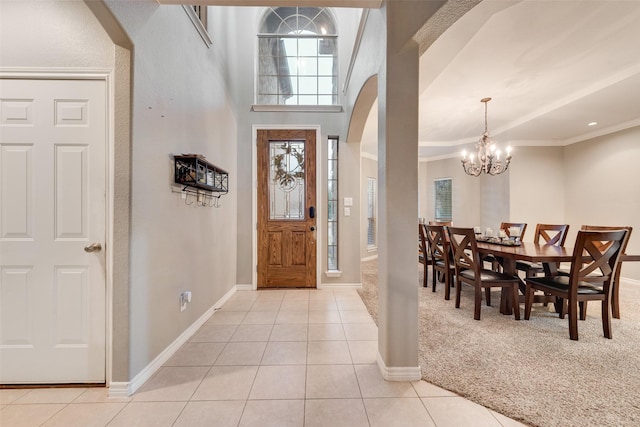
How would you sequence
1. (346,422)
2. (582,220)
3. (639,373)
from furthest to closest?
(582,220) → (639,373) → (346,422)

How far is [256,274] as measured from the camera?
3801mm

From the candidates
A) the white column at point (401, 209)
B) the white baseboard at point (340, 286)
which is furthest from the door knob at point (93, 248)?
the white baseboard at point (340, 286)

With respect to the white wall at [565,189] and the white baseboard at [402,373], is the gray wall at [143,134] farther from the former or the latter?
the white wall at [565,189]

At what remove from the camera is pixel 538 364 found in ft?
6.20

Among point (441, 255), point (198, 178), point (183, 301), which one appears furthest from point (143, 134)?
point (441, 255)

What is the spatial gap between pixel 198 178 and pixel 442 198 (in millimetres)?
6302

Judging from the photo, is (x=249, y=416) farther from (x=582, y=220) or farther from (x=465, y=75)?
(x=582, y=220)

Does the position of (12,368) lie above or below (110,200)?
below

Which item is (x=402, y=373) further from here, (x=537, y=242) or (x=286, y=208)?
(x=537, y=242)

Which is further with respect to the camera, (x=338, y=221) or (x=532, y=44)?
(x=338, y=221)

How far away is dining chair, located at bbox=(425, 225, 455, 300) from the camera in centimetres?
323

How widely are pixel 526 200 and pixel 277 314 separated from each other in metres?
5.43

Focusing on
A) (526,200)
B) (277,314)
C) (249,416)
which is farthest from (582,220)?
(249,416)

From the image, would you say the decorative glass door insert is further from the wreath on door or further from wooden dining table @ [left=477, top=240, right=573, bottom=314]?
wooden dining table @ [left=477, top=240, right=573, bottom=314]
